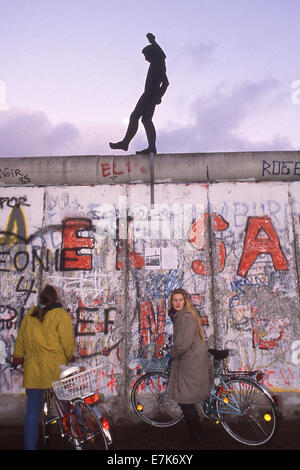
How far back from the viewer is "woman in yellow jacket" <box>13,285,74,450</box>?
391 centimetres

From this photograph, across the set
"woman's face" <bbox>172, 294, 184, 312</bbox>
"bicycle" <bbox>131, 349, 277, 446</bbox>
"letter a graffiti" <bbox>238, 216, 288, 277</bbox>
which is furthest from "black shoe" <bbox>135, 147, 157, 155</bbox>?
"bicycle" <bbox>131, 349, 277, 446</bbox>

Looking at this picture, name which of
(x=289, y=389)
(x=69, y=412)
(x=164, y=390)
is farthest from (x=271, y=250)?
(x=69, y=412)

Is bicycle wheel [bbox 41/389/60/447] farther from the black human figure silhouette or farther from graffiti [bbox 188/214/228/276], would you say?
the black human figure silhouette

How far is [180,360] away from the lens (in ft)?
14.4

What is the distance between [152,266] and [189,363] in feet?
5.49

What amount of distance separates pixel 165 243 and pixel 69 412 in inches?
106

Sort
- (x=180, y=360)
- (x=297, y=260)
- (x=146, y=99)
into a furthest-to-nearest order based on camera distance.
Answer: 1. (x=146, y=99)
2. (x=297, y=260)
3. (x=180, y=360)

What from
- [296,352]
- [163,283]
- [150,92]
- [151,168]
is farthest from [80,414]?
[150,92]

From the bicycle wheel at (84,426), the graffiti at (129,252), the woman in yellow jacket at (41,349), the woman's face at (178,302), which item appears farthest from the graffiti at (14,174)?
the bicycle wheel at (84,426)

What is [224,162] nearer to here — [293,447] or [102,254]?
[102,254]

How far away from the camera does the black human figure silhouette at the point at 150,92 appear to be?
6320mm

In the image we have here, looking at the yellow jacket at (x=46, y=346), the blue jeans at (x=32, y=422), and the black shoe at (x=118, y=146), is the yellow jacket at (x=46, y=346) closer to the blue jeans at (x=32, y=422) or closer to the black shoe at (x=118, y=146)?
the blue jeans at (x=32, y=422)

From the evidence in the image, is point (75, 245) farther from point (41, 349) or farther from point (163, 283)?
point (41, 349)
